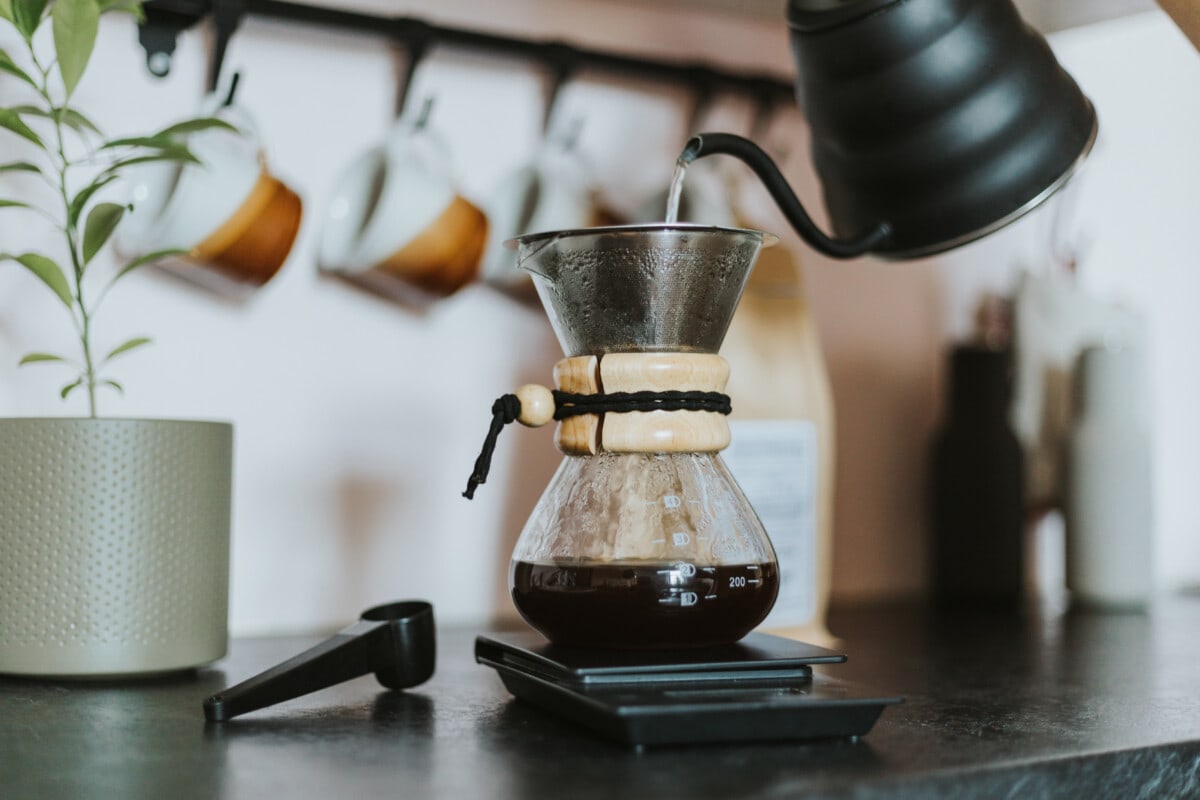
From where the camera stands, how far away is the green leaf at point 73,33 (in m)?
0.83

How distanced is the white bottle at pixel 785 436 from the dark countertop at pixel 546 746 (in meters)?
0.21

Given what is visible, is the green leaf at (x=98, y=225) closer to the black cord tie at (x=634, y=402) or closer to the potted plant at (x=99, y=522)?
the potted plant at (x=99, y=522)

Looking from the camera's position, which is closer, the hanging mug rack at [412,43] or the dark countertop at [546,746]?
the dark countertop at [546,746]

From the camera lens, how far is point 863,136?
0.88m

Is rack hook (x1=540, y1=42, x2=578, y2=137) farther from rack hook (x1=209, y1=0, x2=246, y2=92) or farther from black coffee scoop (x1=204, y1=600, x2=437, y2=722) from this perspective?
black coffee scoop (x1=204, y1=600, x2=437, y2=722)

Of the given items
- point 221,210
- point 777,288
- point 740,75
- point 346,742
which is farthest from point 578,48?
point 346,742

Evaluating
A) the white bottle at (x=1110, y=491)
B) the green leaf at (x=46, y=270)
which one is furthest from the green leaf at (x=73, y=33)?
the white bottle at (x=1110, y=491)

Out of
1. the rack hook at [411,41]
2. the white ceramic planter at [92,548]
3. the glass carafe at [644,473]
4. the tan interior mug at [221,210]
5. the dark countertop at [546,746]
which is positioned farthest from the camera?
the rack hook at [411,41]

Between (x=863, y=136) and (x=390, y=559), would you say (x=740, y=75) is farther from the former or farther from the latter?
(x=390, y=559)

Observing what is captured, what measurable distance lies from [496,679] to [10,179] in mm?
567

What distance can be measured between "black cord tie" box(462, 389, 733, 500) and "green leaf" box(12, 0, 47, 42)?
464 mm

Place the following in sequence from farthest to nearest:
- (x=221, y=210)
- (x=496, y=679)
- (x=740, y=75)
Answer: (x=740, y=75) → (x=221, y=210) → (x=496, y=679)

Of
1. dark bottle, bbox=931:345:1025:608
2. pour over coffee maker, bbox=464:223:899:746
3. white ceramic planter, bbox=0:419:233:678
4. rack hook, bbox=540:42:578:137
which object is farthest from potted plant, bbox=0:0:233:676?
dark bottle, bbox=931:345:1025:608

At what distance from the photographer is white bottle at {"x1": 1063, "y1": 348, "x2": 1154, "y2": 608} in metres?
1.31
